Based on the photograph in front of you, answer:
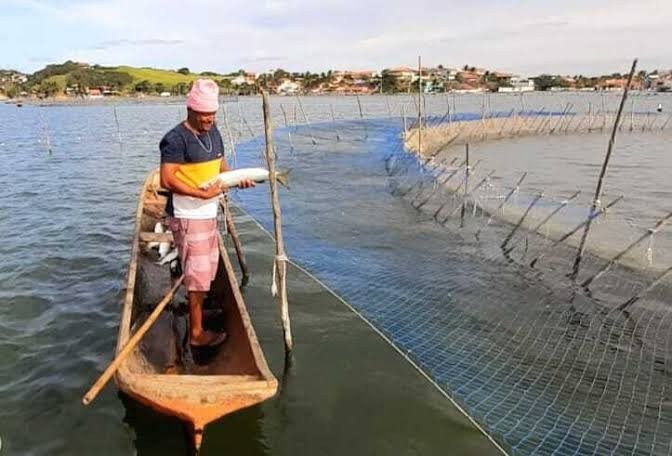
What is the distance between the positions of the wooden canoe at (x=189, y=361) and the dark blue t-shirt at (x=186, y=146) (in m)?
1.47

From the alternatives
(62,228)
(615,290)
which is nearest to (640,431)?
(615,290)

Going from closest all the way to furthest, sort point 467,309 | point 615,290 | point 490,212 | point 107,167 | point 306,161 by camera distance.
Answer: point 467,309 → point 615,290 → point 490,212 → point 107,167 → point 306,161

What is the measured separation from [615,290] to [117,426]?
25.7ft

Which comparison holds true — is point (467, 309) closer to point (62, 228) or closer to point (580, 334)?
point (580, 334)

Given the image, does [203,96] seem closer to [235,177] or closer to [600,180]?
[235,177]

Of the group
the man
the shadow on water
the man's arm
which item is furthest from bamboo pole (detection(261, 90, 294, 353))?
the shadow on water

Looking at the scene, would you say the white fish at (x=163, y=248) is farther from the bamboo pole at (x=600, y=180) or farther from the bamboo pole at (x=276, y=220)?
the bamboo pole at (x=600, y=180)

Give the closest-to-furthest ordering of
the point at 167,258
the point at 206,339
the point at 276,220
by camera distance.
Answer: the point at 206,339 < the point at 276,220 < the point at 167,258

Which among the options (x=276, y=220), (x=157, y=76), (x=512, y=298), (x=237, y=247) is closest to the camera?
(x=276, y=220)

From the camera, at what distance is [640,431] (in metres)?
5.29

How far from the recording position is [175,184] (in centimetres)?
476

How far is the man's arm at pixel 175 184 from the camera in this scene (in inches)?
185

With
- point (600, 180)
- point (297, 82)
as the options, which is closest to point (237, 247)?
point (600, 180)

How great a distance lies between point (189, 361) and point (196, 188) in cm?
173
